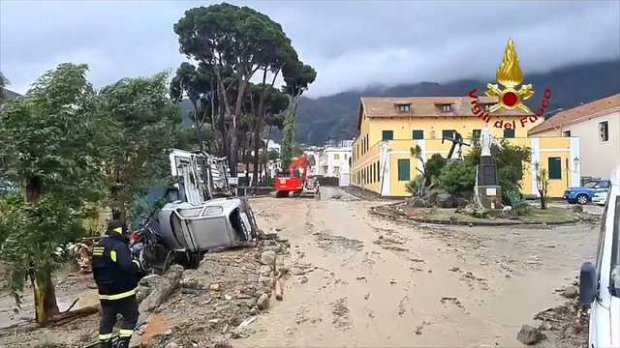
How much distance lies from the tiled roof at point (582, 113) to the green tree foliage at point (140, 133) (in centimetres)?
3465

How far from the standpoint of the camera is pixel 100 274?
7.13 metres

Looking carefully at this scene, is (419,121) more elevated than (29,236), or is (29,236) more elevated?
(419,121)

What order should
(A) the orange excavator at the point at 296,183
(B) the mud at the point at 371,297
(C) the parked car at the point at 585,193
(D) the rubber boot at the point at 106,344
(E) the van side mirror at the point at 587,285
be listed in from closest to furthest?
(E) the van side mirror at the point at 587,285, (D) the rubber boot at the point at 106,344, (B) the mud at the point at 371,297, (C) the parked car at the point at 585,193, (A) the orange excavator at the point at 296,183

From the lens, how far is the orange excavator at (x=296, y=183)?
137ft

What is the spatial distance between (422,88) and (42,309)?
7478 inches

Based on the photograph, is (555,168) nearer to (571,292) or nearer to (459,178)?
(459,178)

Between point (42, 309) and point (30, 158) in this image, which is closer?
point (30, 158)

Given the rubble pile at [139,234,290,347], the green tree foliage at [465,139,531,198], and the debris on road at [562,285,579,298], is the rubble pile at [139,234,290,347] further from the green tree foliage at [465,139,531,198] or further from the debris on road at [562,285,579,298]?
the green tree foliage at [465,139,531,198]

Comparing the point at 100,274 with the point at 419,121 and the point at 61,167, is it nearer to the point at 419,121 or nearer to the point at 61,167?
the point at 61,167

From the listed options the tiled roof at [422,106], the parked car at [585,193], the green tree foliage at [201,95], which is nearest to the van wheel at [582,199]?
the parked car at [585,193]

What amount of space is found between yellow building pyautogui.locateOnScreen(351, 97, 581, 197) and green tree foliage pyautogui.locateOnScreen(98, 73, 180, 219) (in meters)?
26.7

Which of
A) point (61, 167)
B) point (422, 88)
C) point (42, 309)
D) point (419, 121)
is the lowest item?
point (42, 309)

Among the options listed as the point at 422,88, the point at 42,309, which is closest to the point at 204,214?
the point at 42,309

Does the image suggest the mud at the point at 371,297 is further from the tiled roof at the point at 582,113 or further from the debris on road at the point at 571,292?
the tiled roof at the point at 582,113
